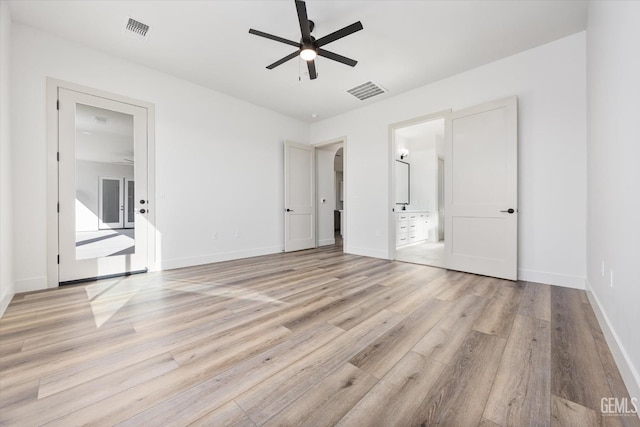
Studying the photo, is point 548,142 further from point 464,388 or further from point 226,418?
point 226,418

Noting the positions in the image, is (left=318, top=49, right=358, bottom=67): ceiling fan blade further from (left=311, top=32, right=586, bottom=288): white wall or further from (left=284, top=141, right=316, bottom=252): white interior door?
(left=284, top=141, right=316, bottom=252): white interior door

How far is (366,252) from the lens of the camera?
16.1 feet

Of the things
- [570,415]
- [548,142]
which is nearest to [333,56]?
[548,142]

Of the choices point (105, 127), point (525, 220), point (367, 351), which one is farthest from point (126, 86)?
point (525, 220)

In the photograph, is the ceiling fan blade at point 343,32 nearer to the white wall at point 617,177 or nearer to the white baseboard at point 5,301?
the white wall at point 617,177

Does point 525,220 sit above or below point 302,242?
above

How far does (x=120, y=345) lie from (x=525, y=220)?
425cm

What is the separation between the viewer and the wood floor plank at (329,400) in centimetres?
108

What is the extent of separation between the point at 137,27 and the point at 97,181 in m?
1.90

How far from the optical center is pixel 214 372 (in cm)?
141

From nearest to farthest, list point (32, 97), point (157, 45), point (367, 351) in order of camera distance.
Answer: point (367, 351) < point (32, 97) < point (157, 45)

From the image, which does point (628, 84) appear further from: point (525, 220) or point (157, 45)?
point (157, 45)

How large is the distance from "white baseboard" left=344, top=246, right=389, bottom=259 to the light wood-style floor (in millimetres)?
1846

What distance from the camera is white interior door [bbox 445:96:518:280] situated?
3.15m
